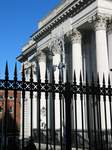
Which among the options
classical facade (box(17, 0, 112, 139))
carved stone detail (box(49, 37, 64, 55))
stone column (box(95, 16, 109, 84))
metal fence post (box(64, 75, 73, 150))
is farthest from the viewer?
carved stone detail (box(49, 37, 64, 55))

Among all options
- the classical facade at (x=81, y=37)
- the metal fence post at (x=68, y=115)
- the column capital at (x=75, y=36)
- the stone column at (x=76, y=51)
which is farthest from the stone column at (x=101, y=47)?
the metal fence post at (x=68, y=115)

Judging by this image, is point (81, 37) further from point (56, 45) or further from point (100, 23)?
point (100, 23)

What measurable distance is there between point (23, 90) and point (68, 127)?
62.2 inches

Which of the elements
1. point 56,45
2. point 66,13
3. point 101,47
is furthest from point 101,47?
point 56,45

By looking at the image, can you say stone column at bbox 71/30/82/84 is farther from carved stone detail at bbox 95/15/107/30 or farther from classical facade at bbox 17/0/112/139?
carved stone detail at bbox 95/15/107/30

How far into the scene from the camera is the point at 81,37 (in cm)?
3303

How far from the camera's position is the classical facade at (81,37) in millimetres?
28562

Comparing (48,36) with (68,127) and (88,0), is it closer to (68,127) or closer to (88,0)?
Answer: (88,0)

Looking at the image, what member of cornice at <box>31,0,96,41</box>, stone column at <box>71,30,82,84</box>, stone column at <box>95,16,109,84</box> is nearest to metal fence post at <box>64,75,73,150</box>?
stone column at <box>95,16,109,84</box>

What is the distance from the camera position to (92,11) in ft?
97.5

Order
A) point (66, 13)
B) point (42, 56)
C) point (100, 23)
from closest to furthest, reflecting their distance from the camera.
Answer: point (100, 23) → point (66, 13) → point (42, 56)

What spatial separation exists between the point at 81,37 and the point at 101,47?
17.7 feet

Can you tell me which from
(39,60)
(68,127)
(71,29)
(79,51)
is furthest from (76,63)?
(68,127)

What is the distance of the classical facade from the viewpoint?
28.6 meters
